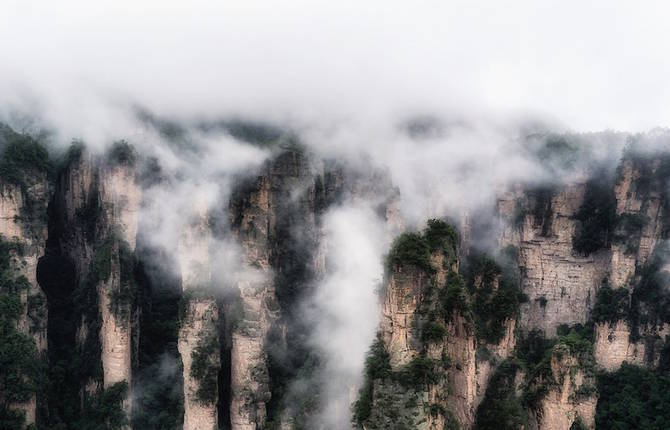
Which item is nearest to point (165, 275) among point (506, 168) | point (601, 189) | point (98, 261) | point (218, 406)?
point (98, 261)

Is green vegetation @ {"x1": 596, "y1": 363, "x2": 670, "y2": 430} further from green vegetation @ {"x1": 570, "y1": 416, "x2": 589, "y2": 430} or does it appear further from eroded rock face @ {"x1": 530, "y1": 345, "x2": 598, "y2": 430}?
eroded rock face @ {"x1": 530, "y1": 345, "x2": 598, "y2": 430}

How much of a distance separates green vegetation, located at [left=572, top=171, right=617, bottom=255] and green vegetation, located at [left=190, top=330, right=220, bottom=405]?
14.0 metres

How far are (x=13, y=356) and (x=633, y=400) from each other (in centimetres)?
1877

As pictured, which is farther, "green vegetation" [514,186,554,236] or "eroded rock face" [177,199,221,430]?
"green vegetation" [514,186,554,236]

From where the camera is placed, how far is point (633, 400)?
70.4ft

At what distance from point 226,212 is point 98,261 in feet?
13.4

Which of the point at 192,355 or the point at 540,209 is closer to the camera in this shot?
the point at 192,355

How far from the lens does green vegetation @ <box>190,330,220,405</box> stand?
61.0ft

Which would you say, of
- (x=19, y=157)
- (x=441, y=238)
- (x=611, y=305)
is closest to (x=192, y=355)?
(x=19, y=157)

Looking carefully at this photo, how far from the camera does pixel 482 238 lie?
2475 centimetres

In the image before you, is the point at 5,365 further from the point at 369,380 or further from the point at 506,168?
the point at 506,168

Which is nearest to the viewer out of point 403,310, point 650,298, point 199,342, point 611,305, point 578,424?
point 403,310

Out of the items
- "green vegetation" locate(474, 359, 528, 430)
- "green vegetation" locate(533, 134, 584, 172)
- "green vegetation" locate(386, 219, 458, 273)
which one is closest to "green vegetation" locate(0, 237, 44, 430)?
"green vegetation" locate(386, 219, 458, 273)

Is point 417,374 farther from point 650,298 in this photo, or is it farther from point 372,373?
point 650,298
